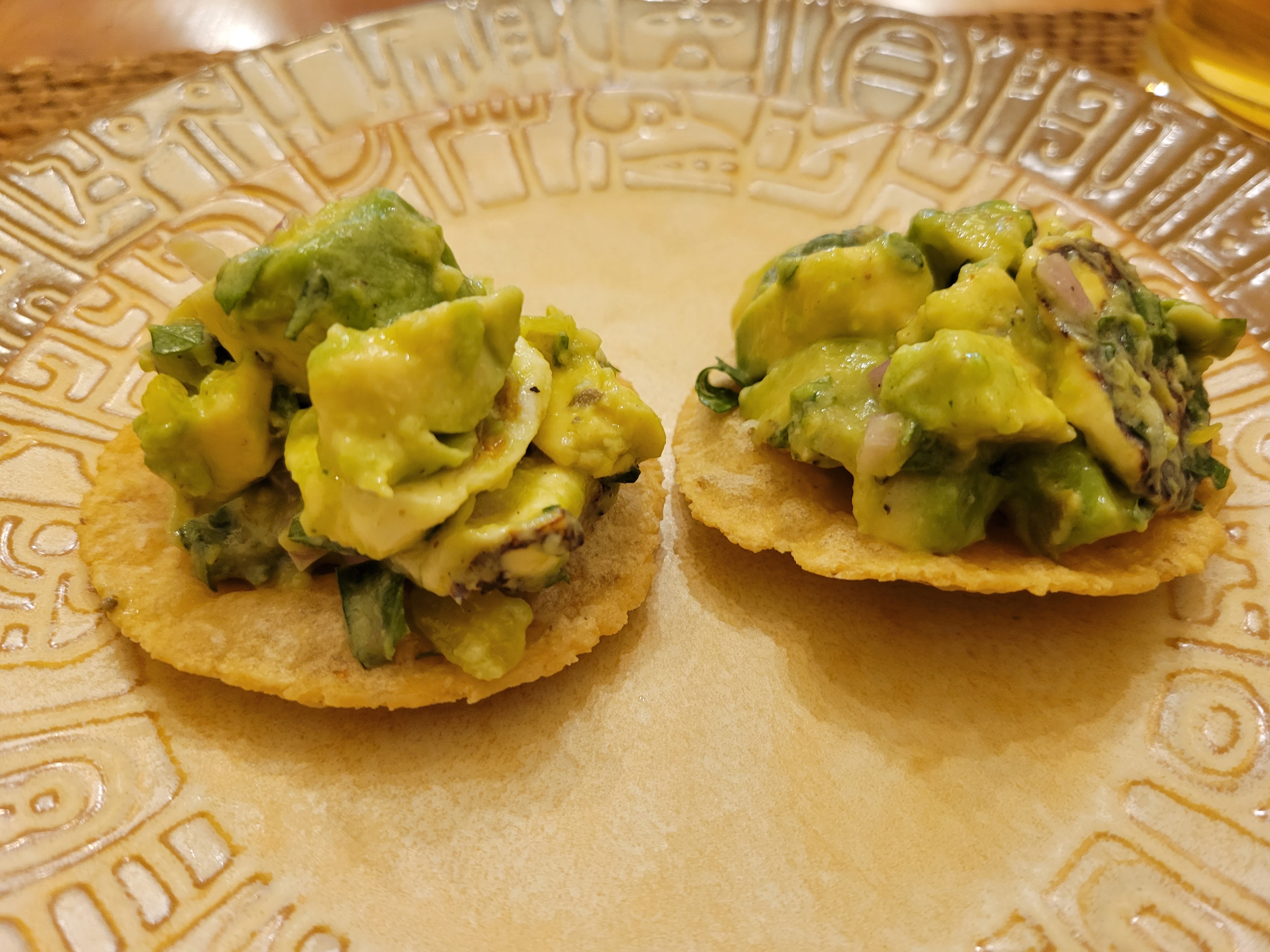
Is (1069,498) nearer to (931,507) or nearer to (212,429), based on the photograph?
(931,507)

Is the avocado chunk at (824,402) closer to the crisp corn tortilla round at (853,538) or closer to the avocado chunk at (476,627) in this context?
the crisp corn tortilla round at (853,538)

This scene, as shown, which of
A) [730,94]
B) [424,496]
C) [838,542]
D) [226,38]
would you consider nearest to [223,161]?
[226,38]

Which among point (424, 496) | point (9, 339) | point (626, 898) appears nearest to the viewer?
point (424, 496)

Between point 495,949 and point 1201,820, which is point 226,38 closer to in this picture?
point 495,949

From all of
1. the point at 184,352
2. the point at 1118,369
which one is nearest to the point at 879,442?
the point at 1118,369

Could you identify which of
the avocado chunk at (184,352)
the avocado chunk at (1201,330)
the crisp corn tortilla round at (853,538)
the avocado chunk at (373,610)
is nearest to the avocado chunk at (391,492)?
the avocado chunk at (373,610)

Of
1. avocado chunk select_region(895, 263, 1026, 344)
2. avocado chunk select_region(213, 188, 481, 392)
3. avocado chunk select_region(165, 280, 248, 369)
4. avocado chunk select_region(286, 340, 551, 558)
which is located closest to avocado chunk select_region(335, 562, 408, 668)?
avocado chunk select_region(286, 340, 551, 558)
